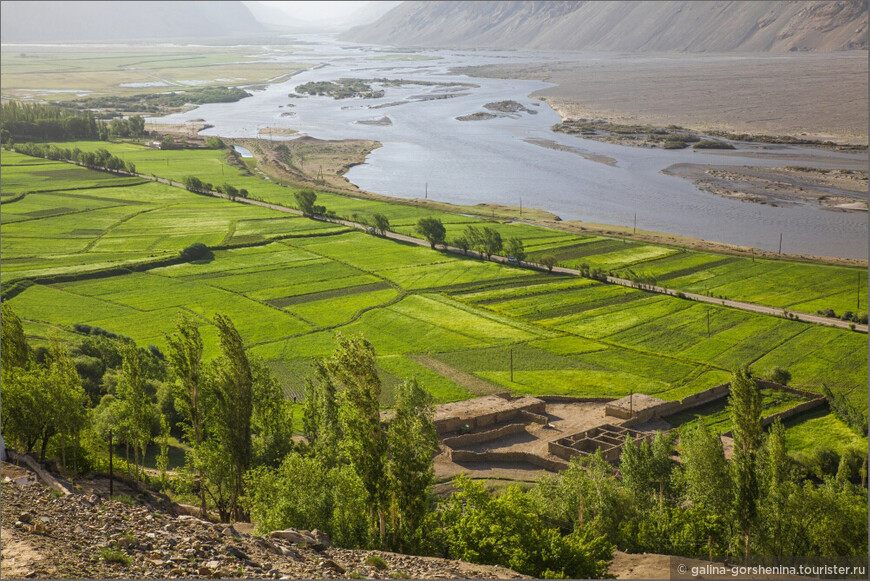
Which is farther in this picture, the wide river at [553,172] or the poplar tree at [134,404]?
the wide river at [553,172]

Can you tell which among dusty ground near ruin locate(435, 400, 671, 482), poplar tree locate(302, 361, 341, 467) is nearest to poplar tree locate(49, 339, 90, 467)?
poplar tree locate(302, 361, 341, 467)

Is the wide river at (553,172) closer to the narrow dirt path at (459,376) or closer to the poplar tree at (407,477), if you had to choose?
the narrow dirt path at (459,376)

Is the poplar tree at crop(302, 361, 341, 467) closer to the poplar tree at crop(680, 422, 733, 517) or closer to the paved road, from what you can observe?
the poplar tree at crop(680, 422, 733, 517)

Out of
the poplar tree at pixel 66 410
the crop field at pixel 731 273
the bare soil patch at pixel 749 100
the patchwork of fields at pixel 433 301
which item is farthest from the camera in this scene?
the bare soil patch at pixel 749 100

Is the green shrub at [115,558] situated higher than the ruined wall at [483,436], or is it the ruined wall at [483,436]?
the green shrub at [115,558]

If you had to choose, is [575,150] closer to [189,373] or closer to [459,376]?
[459,376]

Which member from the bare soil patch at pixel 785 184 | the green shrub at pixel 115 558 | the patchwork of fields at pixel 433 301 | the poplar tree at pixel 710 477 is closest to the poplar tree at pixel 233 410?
the green shrub at pixel 115 558
